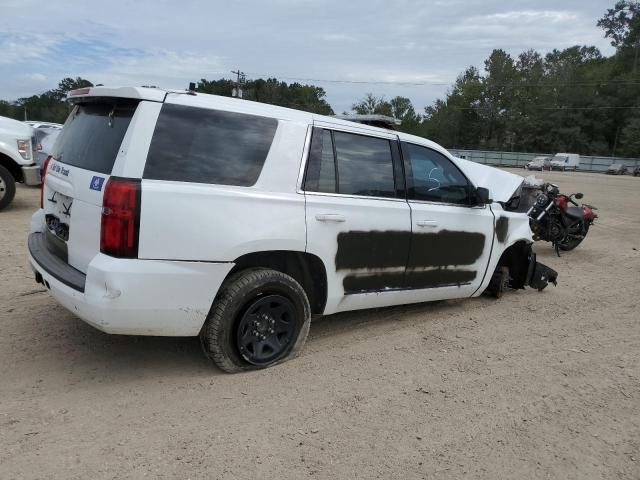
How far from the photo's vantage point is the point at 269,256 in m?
3.78

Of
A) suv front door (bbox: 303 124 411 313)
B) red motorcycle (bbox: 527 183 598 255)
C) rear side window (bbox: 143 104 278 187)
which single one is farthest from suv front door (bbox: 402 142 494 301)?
red motorcycle (bbox: 527 183 598 255)

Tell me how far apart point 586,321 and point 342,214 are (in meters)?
3.06

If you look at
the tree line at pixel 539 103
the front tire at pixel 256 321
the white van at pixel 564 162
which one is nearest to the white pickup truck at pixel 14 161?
the front tire at pixel 256 321

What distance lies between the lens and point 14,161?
955 cm

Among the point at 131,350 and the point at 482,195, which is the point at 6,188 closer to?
the point at 131,350

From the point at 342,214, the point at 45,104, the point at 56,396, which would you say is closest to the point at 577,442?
the point at 342,214

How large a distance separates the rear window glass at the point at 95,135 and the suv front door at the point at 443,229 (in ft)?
7.73

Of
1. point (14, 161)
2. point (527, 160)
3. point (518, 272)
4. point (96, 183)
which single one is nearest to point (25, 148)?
point (14, 161)

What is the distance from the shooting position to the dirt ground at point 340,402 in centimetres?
283

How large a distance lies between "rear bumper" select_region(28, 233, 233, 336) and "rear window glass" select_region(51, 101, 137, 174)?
66 centimetres

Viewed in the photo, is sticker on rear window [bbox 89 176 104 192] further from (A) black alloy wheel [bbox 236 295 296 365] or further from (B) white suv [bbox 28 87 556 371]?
(A) black alloy wheel [bbox 236 295 296 365]

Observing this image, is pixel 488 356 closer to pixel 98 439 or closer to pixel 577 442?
pixel 577 442

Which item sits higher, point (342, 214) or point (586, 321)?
point (342, 214)

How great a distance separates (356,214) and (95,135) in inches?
76.6
